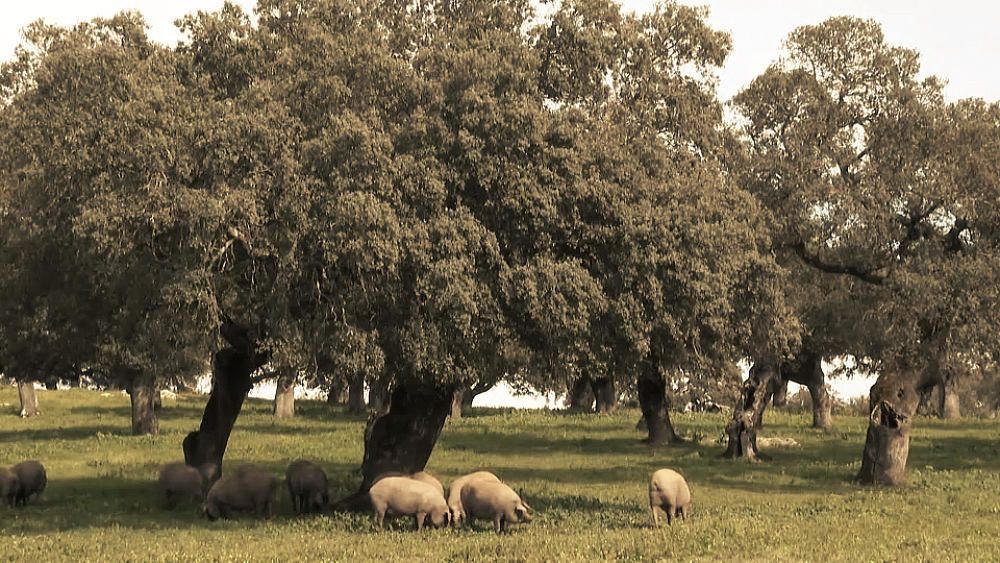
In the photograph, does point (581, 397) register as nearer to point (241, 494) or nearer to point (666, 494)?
point (241, 494)

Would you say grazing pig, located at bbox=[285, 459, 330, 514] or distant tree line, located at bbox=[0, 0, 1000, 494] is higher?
distant tree line, located at bbox=[0, 0, 1000, 494]

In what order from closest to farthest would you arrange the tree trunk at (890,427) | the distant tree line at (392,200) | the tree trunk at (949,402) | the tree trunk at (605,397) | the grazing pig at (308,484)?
1. the distant tree line at (392,200)
2. the grazing pig at (308,484)
3. the tree trunk at (890,427)
4. the tree trunk at (605,397)
5. the tree trunk at (949,402)

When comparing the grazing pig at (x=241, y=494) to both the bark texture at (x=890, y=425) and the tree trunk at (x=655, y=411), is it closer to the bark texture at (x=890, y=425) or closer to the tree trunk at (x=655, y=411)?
the bark texture at (x=890, y=425)

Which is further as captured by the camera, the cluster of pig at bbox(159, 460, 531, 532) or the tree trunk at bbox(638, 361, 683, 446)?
the tree trunk at bbox(638, 361, 683, 446)

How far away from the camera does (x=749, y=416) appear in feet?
148

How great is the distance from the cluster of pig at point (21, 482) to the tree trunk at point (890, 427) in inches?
983

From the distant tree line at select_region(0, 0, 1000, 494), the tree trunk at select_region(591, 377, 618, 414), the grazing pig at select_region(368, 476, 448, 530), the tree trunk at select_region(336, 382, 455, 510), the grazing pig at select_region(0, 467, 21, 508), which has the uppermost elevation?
the distant tree line at select_region(0, 0, 1000, 494)

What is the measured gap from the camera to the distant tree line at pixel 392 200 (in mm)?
24875

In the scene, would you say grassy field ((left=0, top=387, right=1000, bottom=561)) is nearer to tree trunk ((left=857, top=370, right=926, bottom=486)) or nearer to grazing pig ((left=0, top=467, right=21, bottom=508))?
grazing pig ((left=0, top=467, right=21, bottom=508))

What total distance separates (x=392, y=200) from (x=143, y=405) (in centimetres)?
3367

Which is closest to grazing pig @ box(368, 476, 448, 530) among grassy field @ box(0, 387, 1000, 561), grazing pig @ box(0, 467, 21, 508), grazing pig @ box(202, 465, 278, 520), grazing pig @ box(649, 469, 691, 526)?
grassy field @ box(0, 387, 1000, 561)

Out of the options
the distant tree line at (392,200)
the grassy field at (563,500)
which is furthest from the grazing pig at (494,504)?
the distant tree line at (392,200)

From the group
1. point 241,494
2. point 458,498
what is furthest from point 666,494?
point 241,494

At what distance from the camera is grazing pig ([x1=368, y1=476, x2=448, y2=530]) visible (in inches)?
1000
